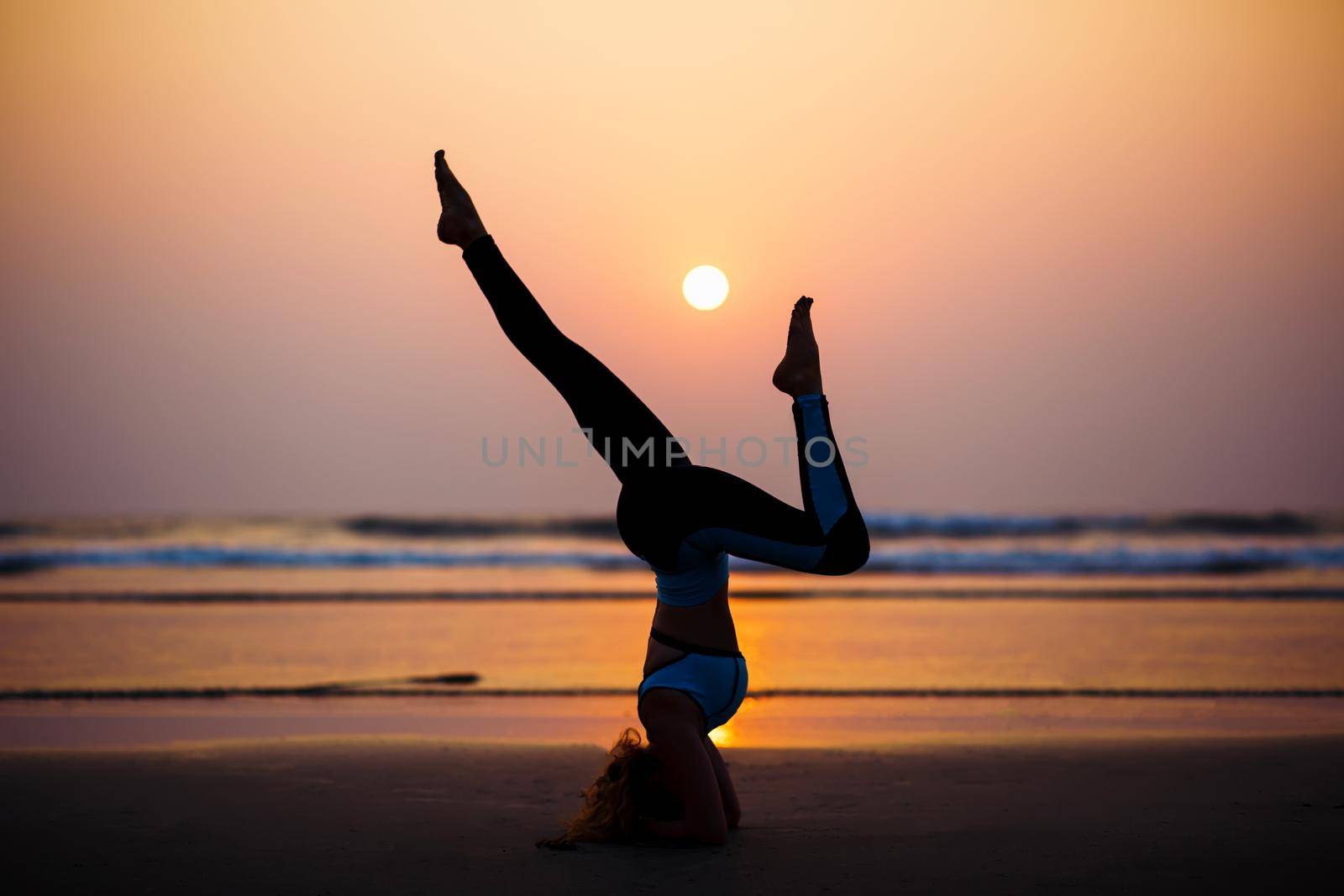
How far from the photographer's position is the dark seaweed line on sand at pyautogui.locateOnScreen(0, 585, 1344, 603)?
1491cm

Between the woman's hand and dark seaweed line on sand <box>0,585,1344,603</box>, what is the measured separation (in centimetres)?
1119

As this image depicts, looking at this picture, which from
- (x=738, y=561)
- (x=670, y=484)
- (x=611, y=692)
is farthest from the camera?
(x=738, y=561)

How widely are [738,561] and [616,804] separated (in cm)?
1808

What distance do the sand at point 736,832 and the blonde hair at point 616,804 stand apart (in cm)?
12

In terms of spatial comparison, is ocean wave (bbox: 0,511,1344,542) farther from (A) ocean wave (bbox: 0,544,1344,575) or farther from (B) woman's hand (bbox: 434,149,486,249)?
(B) woman's hand (bbox: 434,149,486,249)

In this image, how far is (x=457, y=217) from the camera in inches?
164

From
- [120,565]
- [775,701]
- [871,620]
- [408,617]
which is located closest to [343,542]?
[120,565]

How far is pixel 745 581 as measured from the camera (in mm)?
18297

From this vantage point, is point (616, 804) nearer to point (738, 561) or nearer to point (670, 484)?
point (670, 484)

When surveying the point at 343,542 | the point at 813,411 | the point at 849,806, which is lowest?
the point at 343,542

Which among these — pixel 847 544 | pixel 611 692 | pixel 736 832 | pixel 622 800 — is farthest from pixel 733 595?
pixel 847 544

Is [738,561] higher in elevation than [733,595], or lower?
lower

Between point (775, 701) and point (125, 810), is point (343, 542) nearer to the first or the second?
point (775, 701)

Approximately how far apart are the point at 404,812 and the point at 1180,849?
2.94m
